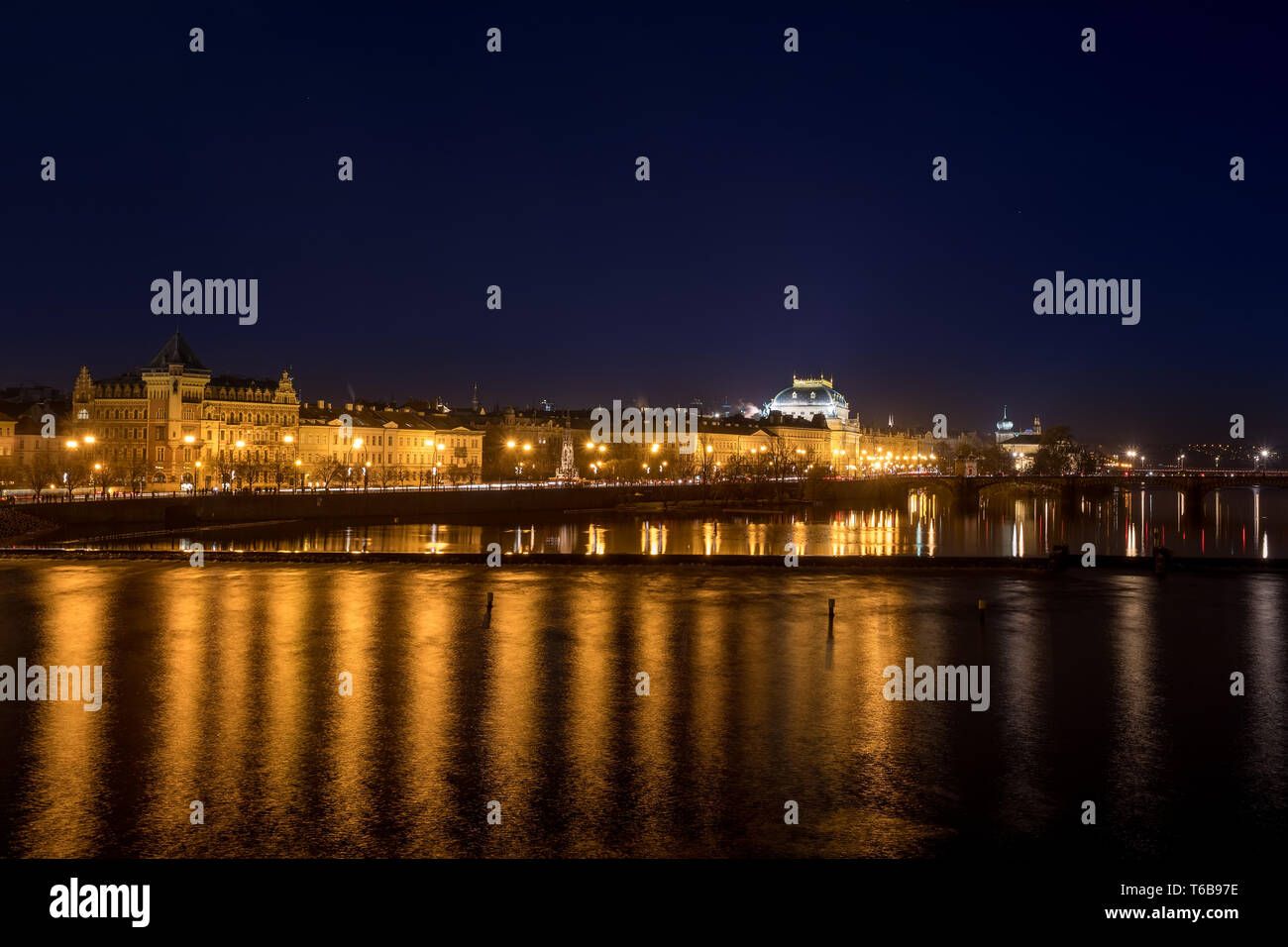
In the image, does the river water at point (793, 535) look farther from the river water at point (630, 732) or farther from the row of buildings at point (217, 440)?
the row of buildings at point (217, 440)

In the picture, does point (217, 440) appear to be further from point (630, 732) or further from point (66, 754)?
point (630, 732)

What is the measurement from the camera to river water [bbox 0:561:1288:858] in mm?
11617

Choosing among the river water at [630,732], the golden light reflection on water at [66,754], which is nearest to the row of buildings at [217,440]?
the golden light reflection on water at [66,754]

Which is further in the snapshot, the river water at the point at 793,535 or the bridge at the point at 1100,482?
the bridge at the point at 1100,482


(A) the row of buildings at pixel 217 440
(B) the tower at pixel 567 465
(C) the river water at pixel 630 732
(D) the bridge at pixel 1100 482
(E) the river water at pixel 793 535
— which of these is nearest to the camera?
(C) the river water at pixel 630 732

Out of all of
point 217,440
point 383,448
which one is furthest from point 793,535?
point 383,448

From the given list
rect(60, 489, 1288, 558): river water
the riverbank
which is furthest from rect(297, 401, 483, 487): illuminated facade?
the riverbank

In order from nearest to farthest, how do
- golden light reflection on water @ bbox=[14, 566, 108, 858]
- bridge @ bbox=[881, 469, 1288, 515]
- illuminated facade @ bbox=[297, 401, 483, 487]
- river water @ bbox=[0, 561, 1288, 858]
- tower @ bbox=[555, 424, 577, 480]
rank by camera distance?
golden light reflection on water @ bbox=[14, 566, 108, 858] → river water @ bbox=[0, 561, 1288, 858] → bridge @ bbox=[881, 469, 1288, 515] → illuminated facade @ bbox=[297, 401, 483, 487] → tower @ bbox=[555, 424, 577, 480]

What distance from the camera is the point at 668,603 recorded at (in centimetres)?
2936

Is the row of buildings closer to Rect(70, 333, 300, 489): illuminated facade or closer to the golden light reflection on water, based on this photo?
Rect(70, 333, 300, 489): illuminated facade

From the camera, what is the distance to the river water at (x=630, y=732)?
11.6m

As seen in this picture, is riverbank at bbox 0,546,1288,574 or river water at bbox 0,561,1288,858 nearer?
river water at bbox 0,561,1288,858
